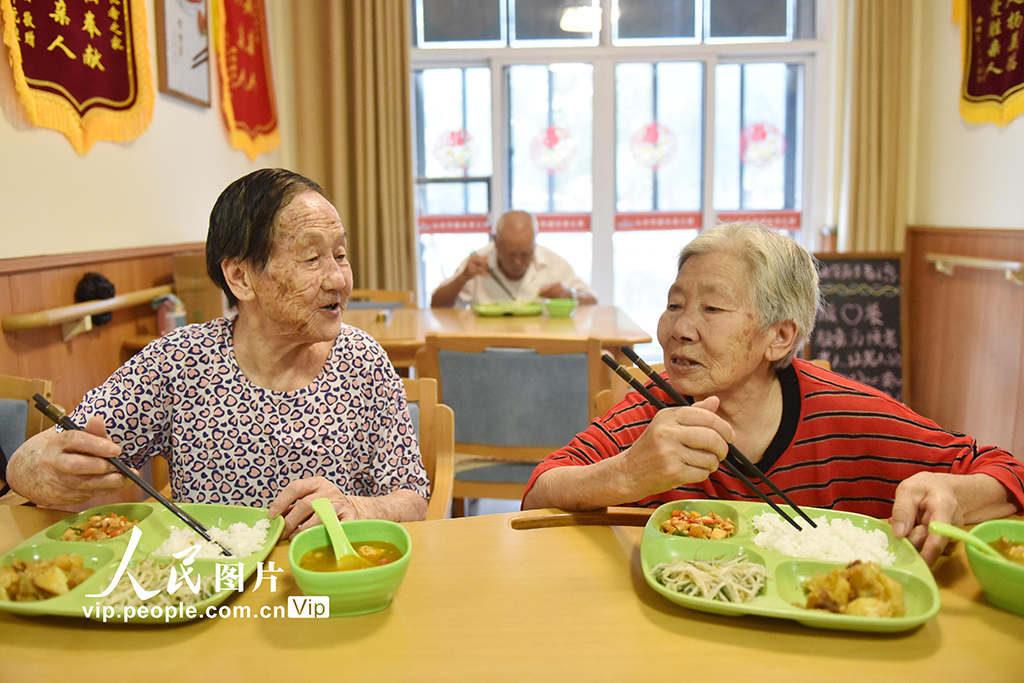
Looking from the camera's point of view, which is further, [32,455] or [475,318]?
[475,318]

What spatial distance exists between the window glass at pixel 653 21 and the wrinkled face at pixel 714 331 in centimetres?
434

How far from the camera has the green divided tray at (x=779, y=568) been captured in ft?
2.81

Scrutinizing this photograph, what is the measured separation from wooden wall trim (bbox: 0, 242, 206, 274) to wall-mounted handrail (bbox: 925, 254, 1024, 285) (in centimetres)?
353

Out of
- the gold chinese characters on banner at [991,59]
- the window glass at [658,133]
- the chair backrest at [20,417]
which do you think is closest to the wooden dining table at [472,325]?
the chair backrest at [20,417]

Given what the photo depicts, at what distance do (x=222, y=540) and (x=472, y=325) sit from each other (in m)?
2.36

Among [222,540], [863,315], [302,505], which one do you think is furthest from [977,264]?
[222,540]

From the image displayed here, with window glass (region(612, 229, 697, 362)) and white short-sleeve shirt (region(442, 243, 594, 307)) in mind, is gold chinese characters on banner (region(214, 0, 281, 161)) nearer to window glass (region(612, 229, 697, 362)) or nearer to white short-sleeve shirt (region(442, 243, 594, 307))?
white short-sleeve shirt (region(442, 243, 594, 307))

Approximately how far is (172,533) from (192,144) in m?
2.98

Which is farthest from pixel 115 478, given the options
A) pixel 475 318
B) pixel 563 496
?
pixel 475 318

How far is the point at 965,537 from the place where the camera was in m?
0.95

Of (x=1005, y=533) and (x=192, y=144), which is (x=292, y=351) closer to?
(x=1005, y=533)

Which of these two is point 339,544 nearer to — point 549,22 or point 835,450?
point 835,450

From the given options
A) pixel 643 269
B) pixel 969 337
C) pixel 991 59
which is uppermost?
pixel 991 59

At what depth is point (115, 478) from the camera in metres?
1.17
